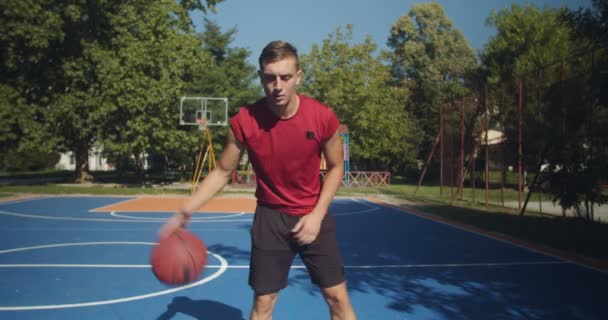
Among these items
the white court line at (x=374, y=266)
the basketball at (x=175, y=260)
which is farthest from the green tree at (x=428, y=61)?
the basketball at (x=175, y=260)

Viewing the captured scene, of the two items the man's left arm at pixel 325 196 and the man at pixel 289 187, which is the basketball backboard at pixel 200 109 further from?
the man's left arm at pixel 325 196

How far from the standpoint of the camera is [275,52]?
256 centimetres

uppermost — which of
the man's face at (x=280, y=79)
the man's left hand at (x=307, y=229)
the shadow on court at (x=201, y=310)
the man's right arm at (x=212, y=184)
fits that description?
the man's face at (x=280, y=79)

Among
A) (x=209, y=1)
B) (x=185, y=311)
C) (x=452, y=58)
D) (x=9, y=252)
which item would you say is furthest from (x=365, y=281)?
(x=452, y=58)

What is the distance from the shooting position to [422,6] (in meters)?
43.9

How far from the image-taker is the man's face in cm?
256

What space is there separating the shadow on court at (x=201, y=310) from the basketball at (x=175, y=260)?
50.4 inches

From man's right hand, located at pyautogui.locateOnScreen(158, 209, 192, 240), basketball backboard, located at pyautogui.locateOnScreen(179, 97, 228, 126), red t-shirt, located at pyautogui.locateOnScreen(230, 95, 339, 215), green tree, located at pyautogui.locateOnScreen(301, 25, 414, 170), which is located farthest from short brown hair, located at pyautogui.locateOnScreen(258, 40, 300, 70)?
green tree, located at pyautogui.locateOnScreen(301, 25, 414, 170)

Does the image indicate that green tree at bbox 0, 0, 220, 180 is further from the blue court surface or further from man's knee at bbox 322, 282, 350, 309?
man's knee at bbox 322, 282, 350, 309

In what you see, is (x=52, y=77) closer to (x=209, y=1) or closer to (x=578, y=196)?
(x=209, y=1)

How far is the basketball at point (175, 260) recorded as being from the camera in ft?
10.1

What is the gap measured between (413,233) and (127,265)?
559cm

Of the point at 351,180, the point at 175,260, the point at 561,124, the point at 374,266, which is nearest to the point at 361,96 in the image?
the point at 351,180

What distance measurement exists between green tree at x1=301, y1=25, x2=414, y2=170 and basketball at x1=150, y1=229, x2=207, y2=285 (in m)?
28.6
